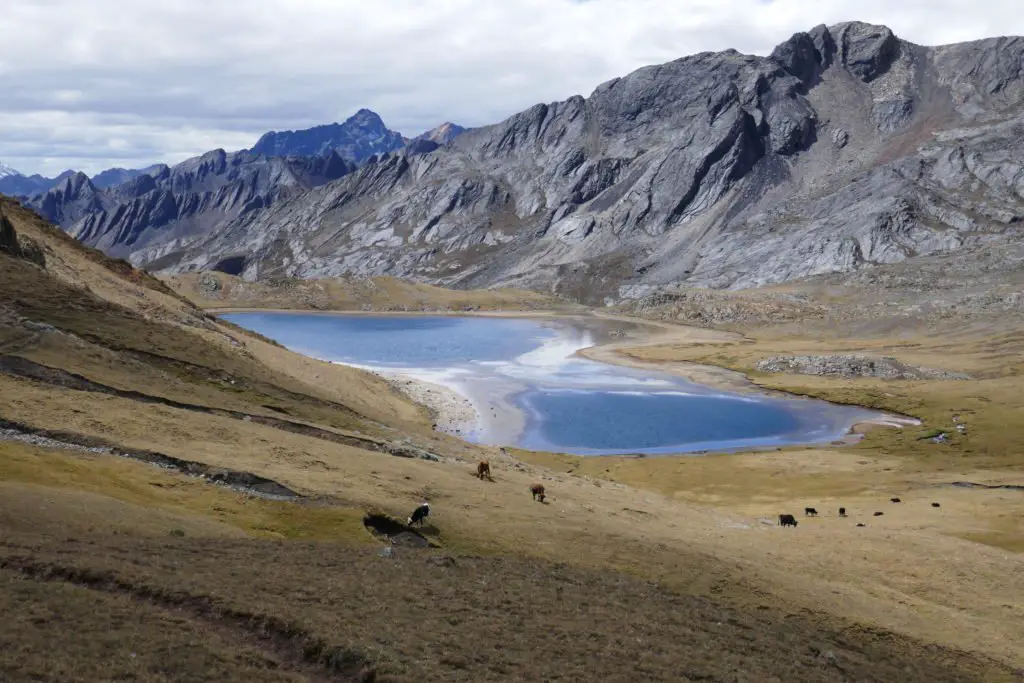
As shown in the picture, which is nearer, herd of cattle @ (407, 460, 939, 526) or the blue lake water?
herd of cattle @ (407, 460, 939, 526)

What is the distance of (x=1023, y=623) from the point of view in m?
41.2

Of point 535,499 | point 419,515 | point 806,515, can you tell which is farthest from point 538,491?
point 806,515

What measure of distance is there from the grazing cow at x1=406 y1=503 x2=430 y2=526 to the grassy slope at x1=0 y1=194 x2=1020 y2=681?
93cm

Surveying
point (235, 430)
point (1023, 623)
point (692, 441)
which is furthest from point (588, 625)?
point (692, 441)

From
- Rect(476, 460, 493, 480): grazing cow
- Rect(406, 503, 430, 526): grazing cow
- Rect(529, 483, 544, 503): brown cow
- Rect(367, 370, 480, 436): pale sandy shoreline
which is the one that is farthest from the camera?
Rect(367, 370, 480, 436): pale sandy shoreline

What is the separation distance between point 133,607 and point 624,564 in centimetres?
2419

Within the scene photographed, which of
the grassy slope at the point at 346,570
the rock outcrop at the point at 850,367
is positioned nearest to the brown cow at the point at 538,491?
the grassy slope at the point at 346,570

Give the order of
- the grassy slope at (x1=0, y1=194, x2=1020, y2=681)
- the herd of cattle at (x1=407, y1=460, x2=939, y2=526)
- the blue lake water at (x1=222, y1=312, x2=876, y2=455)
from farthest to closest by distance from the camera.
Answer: the blue lake water at (x1=222, y1=312, x2=876, y2=455)
the herd of cattle at (x1=407, y1=460, x2=939, y2=526)
the grassy slope at (x1=0, y1=194, x2=1020, y2=681)

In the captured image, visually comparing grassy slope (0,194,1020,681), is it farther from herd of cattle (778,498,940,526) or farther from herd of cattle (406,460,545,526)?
herd of cattle (778,498,940,526)

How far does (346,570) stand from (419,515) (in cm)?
1033

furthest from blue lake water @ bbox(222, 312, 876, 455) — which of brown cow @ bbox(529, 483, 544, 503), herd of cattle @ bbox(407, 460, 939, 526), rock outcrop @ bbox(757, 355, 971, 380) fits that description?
brown cow @ bbox(529, 483, 544, 503)

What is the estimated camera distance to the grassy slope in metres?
23.6

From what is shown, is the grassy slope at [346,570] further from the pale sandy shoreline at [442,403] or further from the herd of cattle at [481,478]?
the pale sandy shoreline at [442,403]

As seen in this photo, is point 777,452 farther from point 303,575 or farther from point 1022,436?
point 303,575
